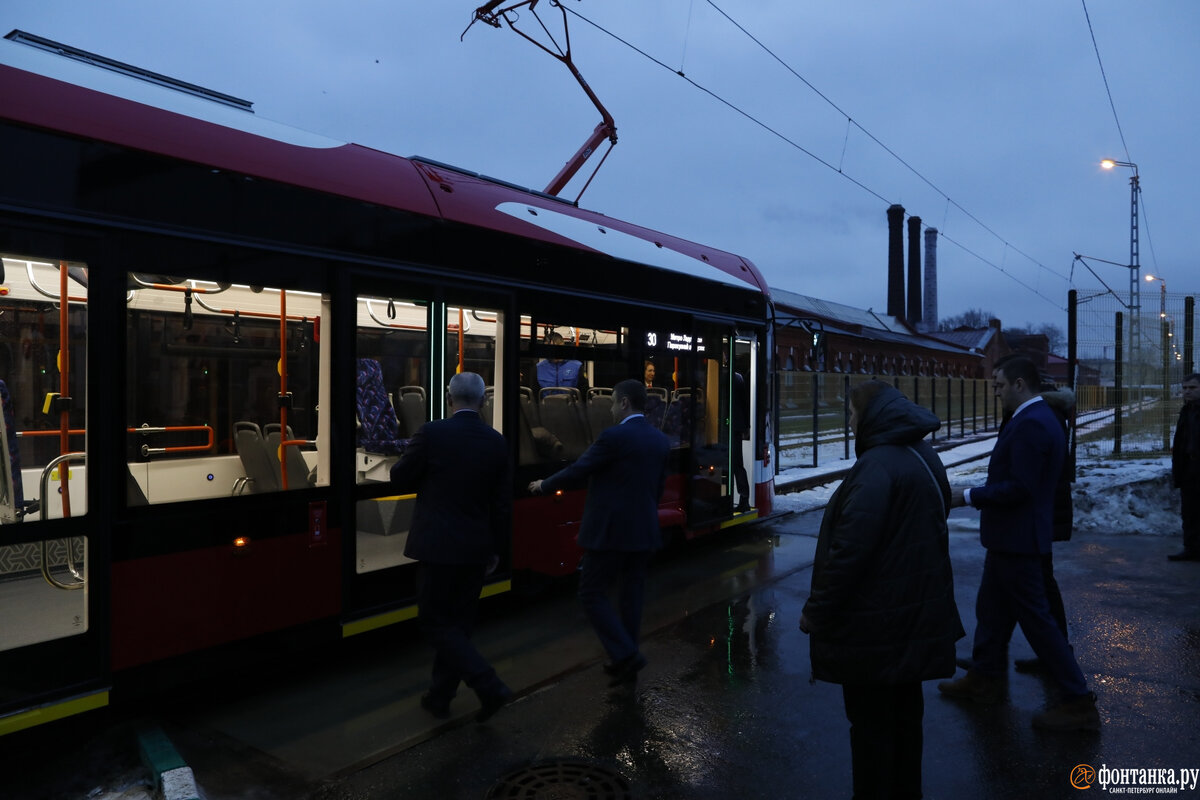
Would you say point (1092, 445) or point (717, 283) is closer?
point (717, 283)

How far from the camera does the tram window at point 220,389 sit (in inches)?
162

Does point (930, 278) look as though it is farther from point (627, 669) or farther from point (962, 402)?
point (627, 669)

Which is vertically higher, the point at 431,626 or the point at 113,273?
the point at 113,273

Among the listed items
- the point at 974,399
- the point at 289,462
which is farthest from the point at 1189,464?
the point at 974,399

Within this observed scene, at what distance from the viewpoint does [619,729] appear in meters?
4.35

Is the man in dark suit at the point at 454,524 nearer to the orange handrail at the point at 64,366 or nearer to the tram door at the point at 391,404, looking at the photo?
the tram door at the point at 391,404

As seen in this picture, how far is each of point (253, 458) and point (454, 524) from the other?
1.33 metres

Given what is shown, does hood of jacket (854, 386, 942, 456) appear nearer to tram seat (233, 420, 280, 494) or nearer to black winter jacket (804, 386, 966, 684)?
black winter jacket (804, 386, 966, 684)

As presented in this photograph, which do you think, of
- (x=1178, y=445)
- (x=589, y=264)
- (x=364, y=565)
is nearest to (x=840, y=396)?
(x=1178, y=445)

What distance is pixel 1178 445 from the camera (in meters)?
7.93

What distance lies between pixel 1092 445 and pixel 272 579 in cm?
1722

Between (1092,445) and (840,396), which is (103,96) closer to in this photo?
(840,396)

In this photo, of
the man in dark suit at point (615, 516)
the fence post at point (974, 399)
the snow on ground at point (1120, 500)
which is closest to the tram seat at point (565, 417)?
the man in dark suit at point (615, 516)

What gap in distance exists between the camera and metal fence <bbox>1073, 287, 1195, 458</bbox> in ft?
48.4
